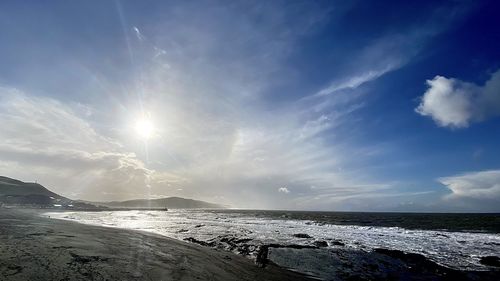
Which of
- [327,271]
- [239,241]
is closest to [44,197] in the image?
[239,241]

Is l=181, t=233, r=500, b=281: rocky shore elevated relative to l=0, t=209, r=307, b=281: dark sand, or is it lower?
lower

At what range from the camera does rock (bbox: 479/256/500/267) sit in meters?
26.5

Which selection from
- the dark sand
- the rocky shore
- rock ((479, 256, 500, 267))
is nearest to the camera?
the dark sand

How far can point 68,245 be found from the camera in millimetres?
17031

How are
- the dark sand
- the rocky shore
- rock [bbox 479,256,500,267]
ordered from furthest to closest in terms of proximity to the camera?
rock [bbox 479,256,500,267]
the rocky shore
the dark sand

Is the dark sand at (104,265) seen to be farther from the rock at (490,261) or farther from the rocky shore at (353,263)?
the rock at (490,261)

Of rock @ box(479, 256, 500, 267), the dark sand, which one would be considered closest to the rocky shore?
rock @ box(479, 256, 500, 267)

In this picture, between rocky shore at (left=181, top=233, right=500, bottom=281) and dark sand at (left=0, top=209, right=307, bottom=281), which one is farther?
rocky shore at (left=181, top=233, right=500, bottom=281)

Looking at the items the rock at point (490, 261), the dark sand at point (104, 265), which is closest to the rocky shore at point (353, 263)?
the rock at point (490, 261)

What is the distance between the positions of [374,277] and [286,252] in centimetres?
964

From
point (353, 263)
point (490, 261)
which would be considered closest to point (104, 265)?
point (353, 263)

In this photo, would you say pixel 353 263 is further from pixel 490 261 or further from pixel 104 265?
pixel 104 265

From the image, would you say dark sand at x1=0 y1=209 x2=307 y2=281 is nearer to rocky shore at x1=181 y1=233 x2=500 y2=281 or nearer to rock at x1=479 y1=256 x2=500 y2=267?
rocky shore at x1=181 y1=233 x2=500 y2=281

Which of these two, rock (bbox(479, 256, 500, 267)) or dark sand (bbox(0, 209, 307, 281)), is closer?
dark sand (bbox(0, 209, 307, 281))
